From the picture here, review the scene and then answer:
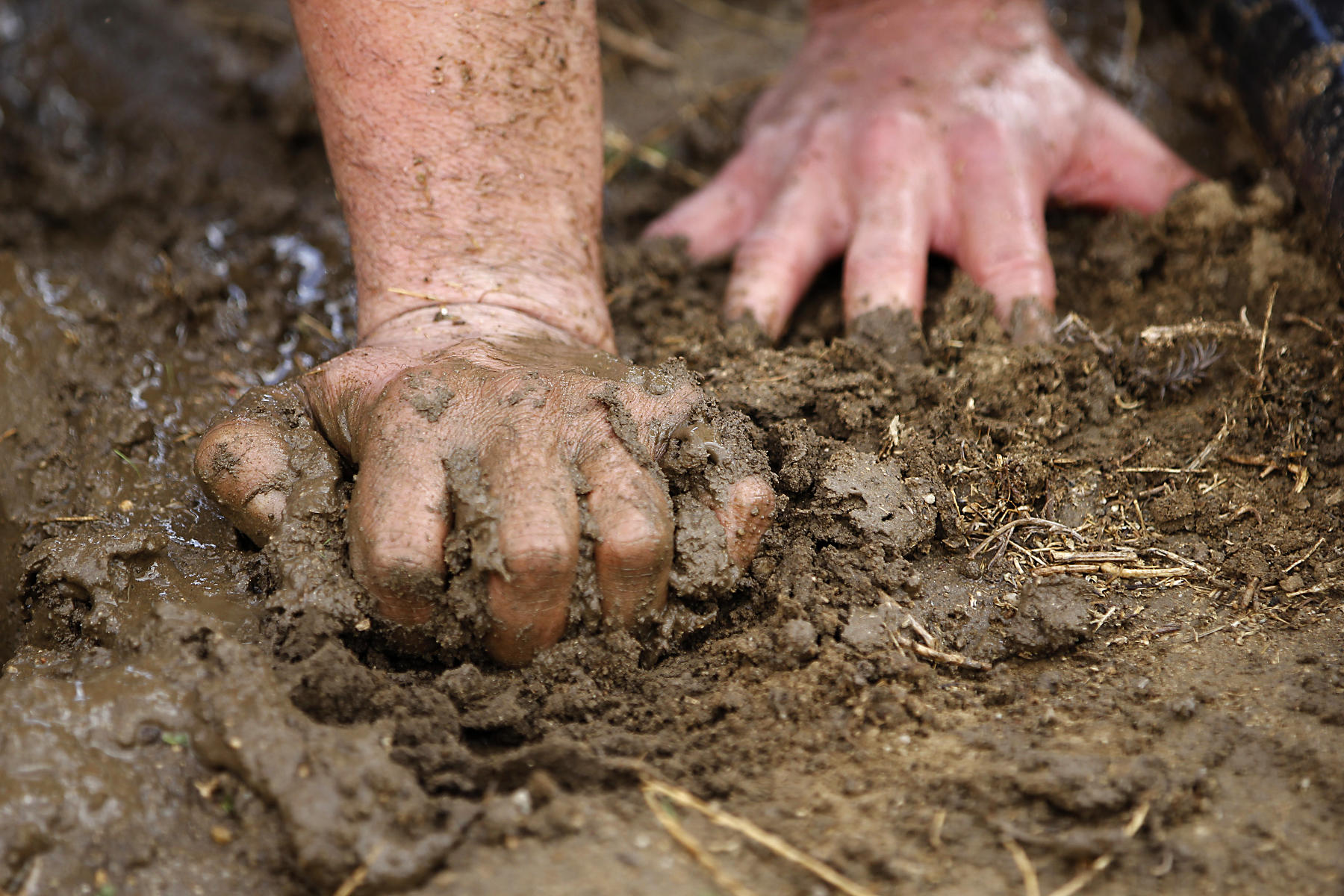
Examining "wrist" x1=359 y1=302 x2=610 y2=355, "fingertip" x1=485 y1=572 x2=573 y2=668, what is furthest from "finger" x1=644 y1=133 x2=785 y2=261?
"fingertip" x1=485 y1=572 x2=573 y2=668

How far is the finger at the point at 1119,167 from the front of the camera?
2287 mm

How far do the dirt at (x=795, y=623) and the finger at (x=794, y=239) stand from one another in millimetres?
94

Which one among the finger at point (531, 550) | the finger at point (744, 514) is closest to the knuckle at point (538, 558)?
the finger at point (531, 550)

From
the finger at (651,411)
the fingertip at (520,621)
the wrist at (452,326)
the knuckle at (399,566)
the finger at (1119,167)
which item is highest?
the finger at (1119,167)

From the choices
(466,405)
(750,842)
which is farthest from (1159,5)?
(750,842)

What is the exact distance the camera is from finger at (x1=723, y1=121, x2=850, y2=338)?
2.12 metres

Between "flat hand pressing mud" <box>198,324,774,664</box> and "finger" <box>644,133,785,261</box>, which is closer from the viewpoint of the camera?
"flat hand pressing mud" <box>198,324,774,664</box>

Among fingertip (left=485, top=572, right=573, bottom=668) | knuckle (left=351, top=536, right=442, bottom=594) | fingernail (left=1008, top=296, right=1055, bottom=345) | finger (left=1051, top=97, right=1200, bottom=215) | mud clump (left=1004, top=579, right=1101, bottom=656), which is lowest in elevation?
mud clump (left=1004, top=579, right=1101, bottom=656)

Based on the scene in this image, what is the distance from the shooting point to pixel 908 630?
4.74ft

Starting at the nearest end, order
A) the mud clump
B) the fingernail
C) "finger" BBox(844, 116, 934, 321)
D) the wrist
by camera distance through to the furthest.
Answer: the mud clump, the wrist, the fingernail, "finger" BBox(844, 116, 934, 321)

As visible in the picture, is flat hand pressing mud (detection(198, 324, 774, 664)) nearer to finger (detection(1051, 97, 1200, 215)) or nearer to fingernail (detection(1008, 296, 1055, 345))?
fingernail (detection(1008, 296, 1055, 345))

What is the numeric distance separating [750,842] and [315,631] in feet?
2.16

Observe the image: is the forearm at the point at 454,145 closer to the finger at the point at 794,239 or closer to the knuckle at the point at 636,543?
the finger at the point at 794,239

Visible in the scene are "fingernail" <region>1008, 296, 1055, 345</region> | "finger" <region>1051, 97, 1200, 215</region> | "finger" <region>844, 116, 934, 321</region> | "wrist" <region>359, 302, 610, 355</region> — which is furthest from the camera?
"finger" <region>1051, 97, 1200, 215</region>
